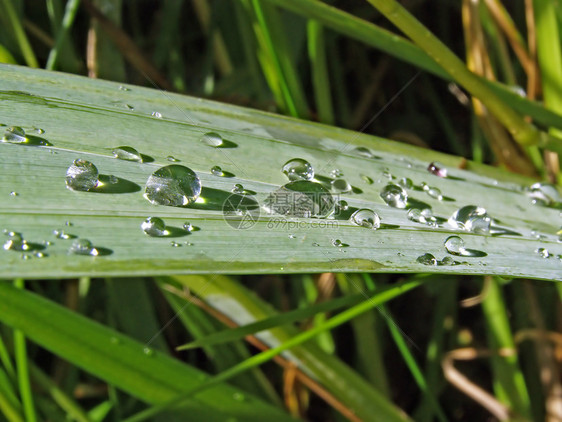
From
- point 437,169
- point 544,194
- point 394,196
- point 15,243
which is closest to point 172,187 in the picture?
point 15,243

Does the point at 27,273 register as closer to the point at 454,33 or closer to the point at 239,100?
the point at 239,100

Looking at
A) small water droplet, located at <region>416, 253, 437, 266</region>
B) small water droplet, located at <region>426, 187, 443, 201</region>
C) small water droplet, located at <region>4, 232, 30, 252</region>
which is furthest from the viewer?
small water droplet, located at <region>426, 187, 443, 201</region>

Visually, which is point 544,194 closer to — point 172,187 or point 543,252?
point 543,252

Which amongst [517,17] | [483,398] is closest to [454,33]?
[517,17]

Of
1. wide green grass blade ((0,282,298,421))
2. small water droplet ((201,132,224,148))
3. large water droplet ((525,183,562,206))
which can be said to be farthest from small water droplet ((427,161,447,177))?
wide green grass blade ((0,282,298,421))

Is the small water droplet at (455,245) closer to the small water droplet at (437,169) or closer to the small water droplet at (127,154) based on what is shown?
the small water droplet at (437,169)

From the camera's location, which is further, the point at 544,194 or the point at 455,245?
the point at 544,194

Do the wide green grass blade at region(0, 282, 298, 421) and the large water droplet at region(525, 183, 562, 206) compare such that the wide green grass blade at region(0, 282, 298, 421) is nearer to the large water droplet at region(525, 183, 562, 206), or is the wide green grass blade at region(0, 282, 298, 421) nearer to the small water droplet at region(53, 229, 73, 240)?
the small water droplet at region(53, 229, 73, 240)
